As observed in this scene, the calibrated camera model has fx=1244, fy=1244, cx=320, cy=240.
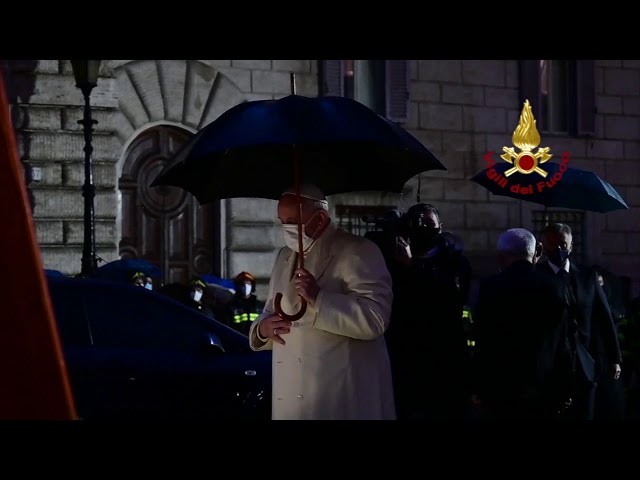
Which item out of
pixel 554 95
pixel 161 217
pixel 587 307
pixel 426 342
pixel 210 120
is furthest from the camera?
pixel 554 95

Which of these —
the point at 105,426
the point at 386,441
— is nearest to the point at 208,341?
the point at 386,441

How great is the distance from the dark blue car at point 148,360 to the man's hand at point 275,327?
2.97m

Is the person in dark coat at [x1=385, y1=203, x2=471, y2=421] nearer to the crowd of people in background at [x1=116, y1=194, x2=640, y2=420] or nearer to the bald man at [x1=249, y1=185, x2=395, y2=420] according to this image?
the crowd of people in background at [x1=116, y1=194, x2=640, y2=420]

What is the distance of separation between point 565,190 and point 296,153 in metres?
4.56

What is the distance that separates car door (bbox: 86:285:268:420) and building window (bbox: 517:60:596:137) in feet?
48.2

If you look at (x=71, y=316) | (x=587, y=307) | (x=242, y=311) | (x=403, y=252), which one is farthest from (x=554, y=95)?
(x=403, y=252)

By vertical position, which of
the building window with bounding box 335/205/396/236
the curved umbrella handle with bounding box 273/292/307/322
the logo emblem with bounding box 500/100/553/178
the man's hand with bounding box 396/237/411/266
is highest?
the logo emblem with bounding box 500/100/553/178

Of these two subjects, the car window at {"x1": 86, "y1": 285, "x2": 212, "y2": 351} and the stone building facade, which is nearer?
the car window at {"x1": 86, "y1": 285, "x2": 212, "y2": 351}

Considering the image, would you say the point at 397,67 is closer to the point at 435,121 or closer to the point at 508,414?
the point at 435,121

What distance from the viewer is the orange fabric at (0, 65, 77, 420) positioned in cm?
171

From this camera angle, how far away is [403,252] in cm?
628

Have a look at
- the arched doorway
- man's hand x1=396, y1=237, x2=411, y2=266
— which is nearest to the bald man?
man's hand x1=396, y1=237, x2=411, y2=266

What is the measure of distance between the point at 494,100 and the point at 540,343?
1522cm

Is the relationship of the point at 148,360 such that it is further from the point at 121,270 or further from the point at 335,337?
the point at 121,270
